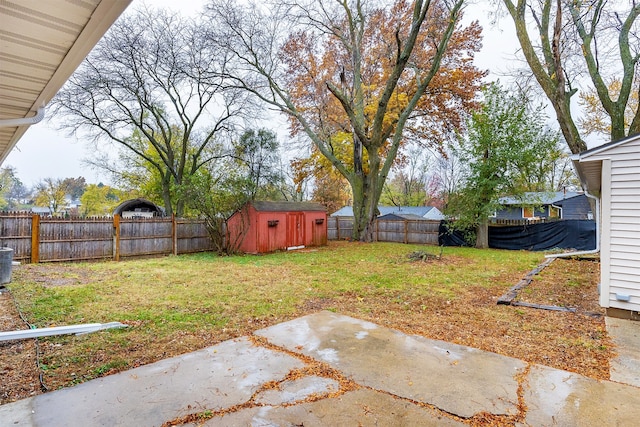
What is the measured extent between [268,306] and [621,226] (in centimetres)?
481

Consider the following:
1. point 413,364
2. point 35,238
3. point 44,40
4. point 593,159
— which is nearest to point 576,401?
point 413,364

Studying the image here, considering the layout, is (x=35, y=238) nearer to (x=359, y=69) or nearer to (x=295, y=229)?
(x=295, y=229)

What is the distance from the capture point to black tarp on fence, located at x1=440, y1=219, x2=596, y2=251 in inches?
497

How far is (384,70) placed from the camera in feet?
52.0

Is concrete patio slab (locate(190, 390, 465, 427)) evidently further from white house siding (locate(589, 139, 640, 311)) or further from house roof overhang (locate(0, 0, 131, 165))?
white house siding (locate(589, 139, 640, 311))

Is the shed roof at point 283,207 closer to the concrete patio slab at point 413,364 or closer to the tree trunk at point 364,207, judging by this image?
the tree trunk at point 364,207

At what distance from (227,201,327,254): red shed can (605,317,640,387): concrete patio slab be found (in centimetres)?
943

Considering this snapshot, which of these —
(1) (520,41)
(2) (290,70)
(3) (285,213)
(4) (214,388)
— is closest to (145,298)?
(4) (214,388)

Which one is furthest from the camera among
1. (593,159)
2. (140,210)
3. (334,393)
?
(140,210)

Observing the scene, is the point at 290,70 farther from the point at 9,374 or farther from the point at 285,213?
the point at 9,374

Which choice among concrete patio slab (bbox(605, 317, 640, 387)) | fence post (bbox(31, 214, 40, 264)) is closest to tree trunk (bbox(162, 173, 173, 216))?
fence post (bbox(31, 214, 40, 264))

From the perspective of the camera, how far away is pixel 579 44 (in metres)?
9.62

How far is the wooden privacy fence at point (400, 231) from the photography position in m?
15.4

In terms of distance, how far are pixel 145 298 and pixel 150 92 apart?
13216 millimetres
